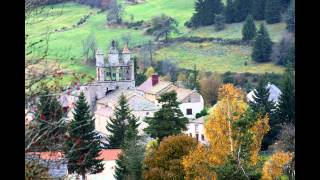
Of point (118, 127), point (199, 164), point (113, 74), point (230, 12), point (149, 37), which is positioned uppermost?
point (230, 12)

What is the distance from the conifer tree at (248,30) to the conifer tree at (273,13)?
3.06 meters

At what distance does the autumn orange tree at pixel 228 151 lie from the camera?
14.1m

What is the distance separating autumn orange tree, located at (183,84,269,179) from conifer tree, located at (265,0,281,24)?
44.4m

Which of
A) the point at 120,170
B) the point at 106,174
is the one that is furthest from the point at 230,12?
the point at 120,170

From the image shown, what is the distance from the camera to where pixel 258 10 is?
6359 cm

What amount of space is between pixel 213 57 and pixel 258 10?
9558mm

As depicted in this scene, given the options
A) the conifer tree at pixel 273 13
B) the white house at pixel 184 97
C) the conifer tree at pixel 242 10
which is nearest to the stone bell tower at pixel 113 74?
the white house at pixel 184 97

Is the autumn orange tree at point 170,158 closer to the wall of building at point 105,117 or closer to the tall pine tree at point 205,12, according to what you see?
the wall of building at point 105,117

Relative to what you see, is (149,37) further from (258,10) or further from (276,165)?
(276,165)

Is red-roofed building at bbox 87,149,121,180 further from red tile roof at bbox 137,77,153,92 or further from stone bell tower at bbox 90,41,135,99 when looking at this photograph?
red tile roof at bbox 137,77,153,92

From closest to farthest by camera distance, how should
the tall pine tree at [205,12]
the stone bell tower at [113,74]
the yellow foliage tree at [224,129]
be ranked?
the yellow foliage tree at [224,129]
the stone bell tower at [113,74]
the tall pine tree at [205,12]
